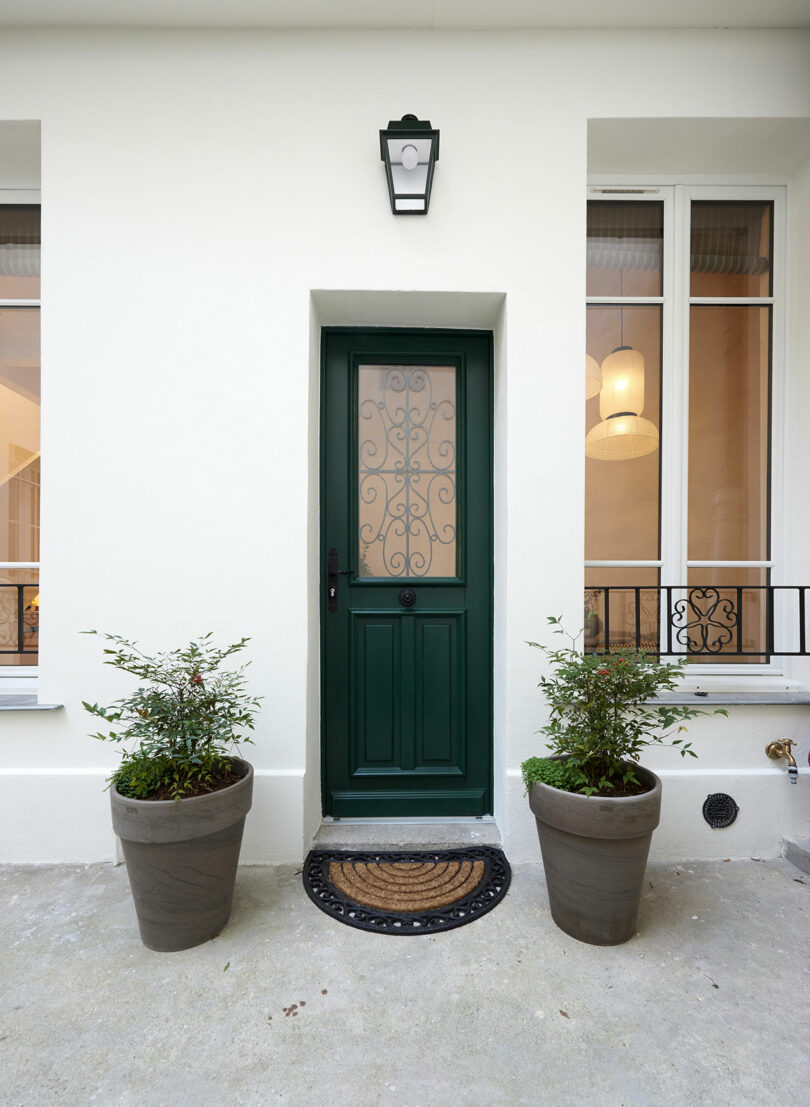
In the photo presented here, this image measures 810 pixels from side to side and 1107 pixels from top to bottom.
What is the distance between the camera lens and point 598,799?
1.69m

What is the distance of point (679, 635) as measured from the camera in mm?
2414

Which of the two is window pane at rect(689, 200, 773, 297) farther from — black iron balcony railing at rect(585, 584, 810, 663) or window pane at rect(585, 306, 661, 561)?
black iron balcony railing at rect(585, 584, 810, 663)

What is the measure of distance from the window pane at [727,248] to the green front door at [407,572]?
107cm

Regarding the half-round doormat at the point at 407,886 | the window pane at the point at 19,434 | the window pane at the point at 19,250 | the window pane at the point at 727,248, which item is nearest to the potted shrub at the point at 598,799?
the half-round doormat at the point at 407,886

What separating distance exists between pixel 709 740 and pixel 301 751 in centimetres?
173

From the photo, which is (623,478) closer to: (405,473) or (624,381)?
(624,381)

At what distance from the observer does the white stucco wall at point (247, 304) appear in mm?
2188

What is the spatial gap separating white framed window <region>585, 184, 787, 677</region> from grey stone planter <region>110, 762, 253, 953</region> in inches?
68.9

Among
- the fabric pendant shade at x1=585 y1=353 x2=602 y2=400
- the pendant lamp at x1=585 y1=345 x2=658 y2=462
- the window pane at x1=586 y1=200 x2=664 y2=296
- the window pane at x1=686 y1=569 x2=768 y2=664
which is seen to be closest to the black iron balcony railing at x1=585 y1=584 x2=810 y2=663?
the window pane at x1=686 y1=569 x2=768 y2=664

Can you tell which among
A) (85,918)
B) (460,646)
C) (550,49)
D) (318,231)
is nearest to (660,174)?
(550,49)

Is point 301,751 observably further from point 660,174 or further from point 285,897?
point 660,174

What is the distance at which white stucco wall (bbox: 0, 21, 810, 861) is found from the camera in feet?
7.18

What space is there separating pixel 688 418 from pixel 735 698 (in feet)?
4.18

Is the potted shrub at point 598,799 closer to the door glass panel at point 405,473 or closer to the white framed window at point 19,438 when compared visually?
the door glass panel at point 405,473
